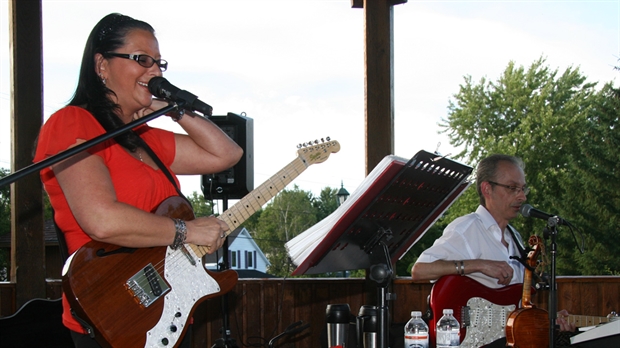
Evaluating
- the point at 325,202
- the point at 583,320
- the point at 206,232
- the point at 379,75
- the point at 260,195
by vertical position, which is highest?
the point at 379,75

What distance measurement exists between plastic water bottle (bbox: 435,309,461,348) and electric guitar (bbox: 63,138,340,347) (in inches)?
Result: 32.9

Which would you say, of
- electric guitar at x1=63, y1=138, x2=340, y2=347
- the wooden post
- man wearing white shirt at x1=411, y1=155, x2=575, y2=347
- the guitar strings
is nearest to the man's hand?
man wearing white shirt at x1=411, y1=155, x2=575, y2=347

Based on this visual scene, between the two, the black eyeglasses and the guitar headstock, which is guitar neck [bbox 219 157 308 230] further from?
the black eyeglasses

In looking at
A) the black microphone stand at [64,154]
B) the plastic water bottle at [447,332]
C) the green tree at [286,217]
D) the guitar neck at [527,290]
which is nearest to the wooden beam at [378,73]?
the guitar neck at [527,290]

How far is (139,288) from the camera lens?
1706mm

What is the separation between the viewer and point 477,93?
2503cm

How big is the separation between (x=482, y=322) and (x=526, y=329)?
1.25 ft

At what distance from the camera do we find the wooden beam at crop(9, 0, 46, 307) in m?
4.28

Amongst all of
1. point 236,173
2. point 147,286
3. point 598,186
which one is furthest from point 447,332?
point 598,186

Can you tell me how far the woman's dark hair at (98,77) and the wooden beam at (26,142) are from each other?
8.89 feet

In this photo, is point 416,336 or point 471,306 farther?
point 471,306

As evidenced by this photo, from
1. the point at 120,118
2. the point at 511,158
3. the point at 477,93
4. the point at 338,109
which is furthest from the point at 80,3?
the point at 477,93

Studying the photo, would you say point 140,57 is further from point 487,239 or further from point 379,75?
point 379,75

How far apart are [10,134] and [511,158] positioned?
3.27m
